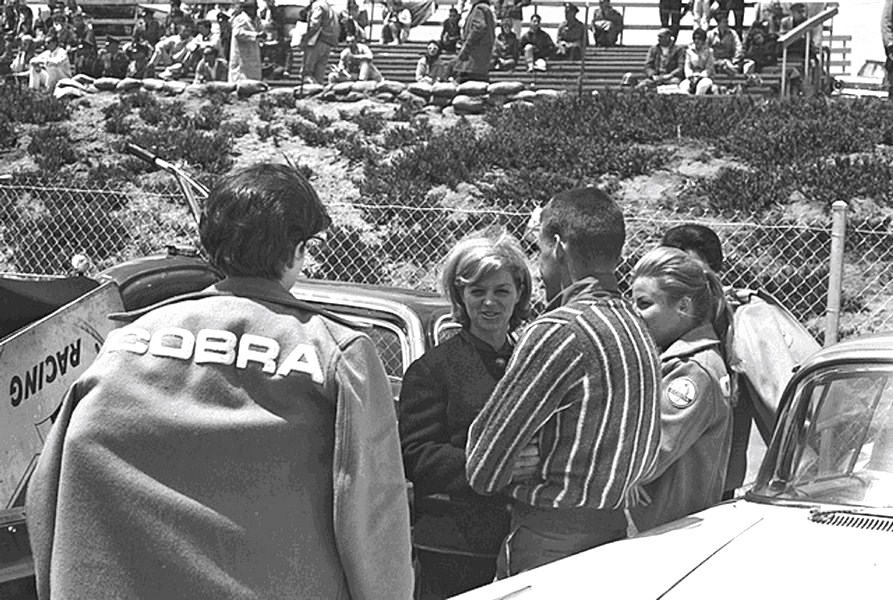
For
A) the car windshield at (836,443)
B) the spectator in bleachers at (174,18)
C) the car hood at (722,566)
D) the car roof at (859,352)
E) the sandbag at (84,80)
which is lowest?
the car hood at (722,566)

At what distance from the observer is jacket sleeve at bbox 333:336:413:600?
8.77 ft

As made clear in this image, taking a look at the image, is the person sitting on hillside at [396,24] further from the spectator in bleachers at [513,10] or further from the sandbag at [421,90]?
the sandbag at [421,90]

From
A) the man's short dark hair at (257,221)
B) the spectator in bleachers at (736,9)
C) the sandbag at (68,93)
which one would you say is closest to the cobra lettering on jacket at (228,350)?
the man's short dark hair at (257,221)

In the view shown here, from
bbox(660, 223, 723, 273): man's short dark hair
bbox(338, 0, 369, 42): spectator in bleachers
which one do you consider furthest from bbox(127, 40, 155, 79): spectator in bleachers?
bbox(660, 223, 723, 273): man's short dark hair

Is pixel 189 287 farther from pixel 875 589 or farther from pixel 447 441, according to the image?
pixel 875 589

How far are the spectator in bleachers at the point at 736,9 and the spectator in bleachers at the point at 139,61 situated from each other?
368 inches

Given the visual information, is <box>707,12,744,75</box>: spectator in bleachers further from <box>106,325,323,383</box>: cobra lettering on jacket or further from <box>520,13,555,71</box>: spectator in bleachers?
<box>106,325,323,383</box>: cobra lettering on jacket

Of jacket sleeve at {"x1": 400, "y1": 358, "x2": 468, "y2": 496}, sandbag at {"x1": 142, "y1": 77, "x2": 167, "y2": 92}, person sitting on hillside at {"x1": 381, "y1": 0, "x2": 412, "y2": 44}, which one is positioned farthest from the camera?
person sitting on hillside at {"x1": 381, "y1": 0, "x2": 412, "y2": 44}

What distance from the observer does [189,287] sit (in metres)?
5.37

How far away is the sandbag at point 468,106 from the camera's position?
60.4ft

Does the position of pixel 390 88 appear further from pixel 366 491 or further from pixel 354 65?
pixel 366 491

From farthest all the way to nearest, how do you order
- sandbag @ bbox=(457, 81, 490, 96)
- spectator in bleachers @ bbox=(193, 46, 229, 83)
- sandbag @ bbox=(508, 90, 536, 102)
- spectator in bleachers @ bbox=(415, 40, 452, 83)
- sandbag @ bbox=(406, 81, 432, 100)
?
1. spectator in bleachers @ bbox=(193, 46, 229, 83)
2. spectator in bleachers @ bbox=(415, 40, 452, 83)
3. sandbag @ bbox=(406, 81, 432, 100)
4. sandbag @ bbox=(457, 81, 490, 96)
5. sandbag @ bbox=(508, 90, 536, 102)

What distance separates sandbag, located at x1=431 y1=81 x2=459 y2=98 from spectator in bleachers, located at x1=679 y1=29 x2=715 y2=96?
3190mm

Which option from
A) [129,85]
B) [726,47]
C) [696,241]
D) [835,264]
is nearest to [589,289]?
[696,241]
